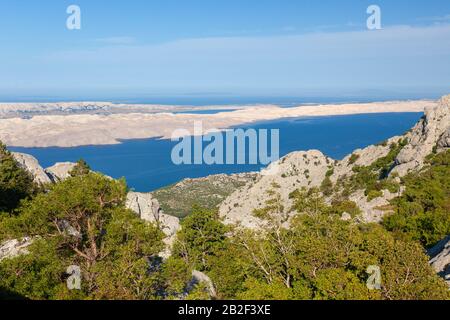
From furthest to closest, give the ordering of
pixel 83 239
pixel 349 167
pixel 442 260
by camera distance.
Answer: pixel 349 167 < pixel 442 260 < pixel 83 239

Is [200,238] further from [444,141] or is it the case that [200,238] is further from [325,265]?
[444,141]

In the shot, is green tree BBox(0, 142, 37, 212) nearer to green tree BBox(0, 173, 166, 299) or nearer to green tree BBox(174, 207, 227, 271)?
green tree BBox(174, 207, 227, 271)

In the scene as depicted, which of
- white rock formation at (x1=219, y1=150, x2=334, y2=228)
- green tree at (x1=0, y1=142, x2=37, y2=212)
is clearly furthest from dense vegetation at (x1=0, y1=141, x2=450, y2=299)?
white rock formation at (x1=219, y1=150, x2=334, y2=228)

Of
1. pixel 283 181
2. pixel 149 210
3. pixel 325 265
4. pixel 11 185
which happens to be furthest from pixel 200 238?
pixel 283 181

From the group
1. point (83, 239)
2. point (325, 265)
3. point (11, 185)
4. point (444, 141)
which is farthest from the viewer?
point (444, 141)

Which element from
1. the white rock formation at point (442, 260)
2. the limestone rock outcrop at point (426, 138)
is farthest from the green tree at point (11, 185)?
the limestone rock outcrop at point (426, 138)

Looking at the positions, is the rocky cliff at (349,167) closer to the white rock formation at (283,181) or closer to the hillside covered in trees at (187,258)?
the white rock formation at (283,181)
